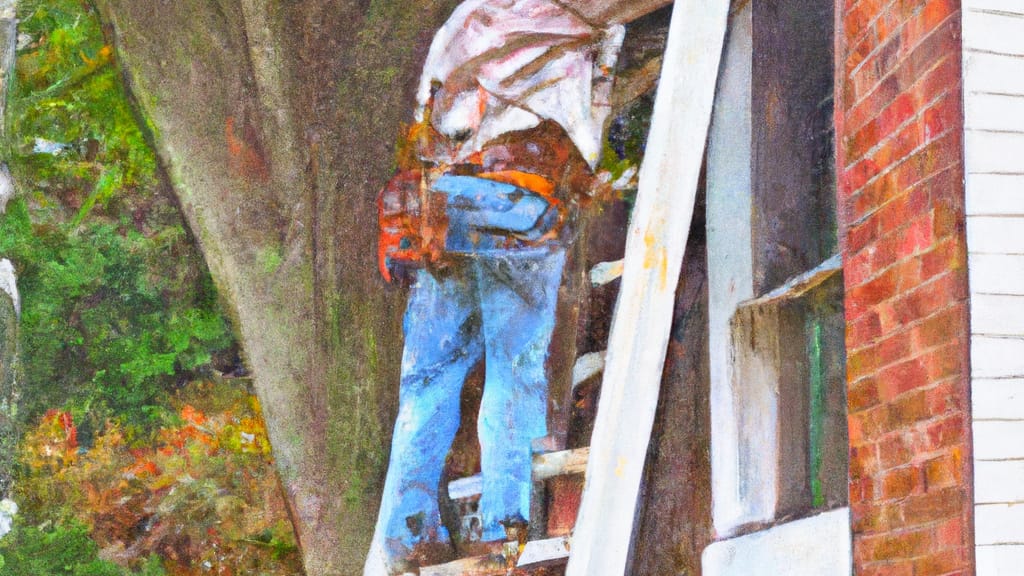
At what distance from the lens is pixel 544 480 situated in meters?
3.02

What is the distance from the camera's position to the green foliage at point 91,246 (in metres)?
2.90

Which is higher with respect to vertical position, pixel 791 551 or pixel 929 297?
pixel 929 297

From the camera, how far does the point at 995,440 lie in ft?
6.59

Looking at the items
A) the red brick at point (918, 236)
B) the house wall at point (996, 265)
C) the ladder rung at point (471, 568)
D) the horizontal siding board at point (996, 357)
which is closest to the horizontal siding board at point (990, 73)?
the house wall at point (996, 265)

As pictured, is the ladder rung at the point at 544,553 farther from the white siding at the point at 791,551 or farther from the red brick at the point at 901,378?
the red brick at the point at 901,378

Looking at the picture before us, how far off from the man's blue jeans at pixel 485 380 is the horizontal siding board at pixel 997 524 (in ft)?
4.58

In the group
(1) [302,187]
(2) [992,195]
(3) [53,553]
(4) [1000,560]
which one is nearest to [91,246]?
(1) [302,187]

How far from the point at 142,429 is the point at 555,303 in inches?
55.6

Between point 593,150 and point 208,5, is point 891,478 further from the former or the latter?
point 208,5

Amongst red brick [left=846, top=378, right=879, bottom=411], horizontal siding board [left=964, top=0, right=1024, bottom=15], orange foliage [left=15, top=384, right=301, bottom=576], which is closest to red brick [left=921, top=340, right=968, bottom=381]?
red brick [left=846, top=378, right=879, bottom=411]

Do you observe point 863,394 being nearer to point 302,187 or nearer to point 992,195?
point 992,195

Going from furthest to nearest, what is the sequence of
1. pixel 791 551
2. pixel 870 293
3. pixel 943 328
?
1. pixel 791 551
2. pixel 870 293
3. pixel 943 328

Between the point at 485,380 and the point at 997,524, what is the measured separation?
159 cm

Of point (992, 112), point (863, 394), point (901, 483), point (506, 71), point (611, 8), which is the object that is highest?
point (611, 8)
